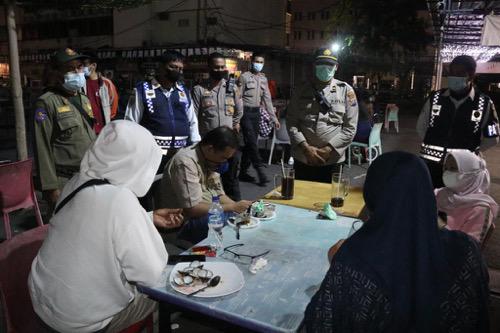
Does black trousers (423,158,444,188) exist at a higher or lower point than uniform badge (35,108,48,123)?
lower

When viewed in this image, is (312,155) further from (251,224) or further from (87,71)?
(87,71)

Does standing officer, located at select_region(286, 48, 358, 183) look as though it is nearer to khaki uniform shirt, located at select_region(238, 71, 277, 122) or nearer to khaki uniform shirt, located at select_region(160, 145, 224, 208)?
khaki uniform shirt, located at select_region(160, 145, 224, 208)

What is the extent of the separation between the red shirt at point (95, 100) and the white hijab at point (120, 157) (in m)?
2.97

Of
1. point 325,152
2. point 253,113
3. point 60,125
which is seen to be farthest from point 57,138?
point 253,113

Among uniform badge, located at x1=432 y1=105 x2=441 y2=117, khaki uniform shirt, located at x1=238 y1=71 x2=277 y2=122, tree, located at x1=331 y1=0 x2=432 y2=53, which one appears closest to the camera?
uniform badge, located at x1=432 y1=105 x2=441 y2=117

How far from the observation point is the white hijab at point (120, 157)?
1.75 m

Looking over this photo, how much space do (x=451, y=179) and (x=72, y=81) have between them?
309 cm

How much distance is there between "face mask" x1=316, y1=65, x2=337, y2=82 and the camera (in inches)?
159

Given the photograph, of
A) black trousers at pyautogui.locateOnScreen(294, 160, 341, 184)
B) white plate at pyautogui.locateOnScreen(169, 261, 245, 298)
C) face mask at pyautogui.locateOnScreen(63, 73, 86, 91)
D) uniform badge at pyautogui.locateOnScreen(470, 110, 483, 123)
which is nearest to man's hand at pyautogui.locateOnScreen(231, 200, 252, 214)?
white plate at pyautogui.locateOnScreen(169, 261, 245, 298)

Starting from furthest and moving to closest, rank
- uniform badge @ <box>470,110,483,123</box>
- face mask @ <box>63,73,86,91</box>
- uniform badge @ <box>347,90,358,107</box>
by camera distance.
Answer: uniform badge @ <box>347,90,358,107</box> → uniform badge @ <box>470,110,483,123</box> → face mask @ <box>63,73,86,91</box>

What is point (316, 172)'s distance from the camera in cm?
436

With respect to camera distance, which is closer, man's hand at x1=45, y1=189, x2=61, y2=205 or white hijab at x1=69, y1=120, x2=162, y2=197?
white hijab at x1=69, y1=120, x2=162, y2=197

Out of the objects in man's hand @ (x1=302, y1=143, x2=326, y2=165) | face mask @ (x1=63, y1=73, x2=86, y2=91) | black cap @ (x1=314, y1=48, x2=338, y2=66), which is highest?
black cap @ (x1=314, y1=48, x2=338, y2=66)

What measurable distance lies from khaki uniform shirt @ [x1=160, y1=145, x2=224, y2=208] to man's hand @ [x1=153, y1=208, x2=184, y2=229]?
40 centimetres
